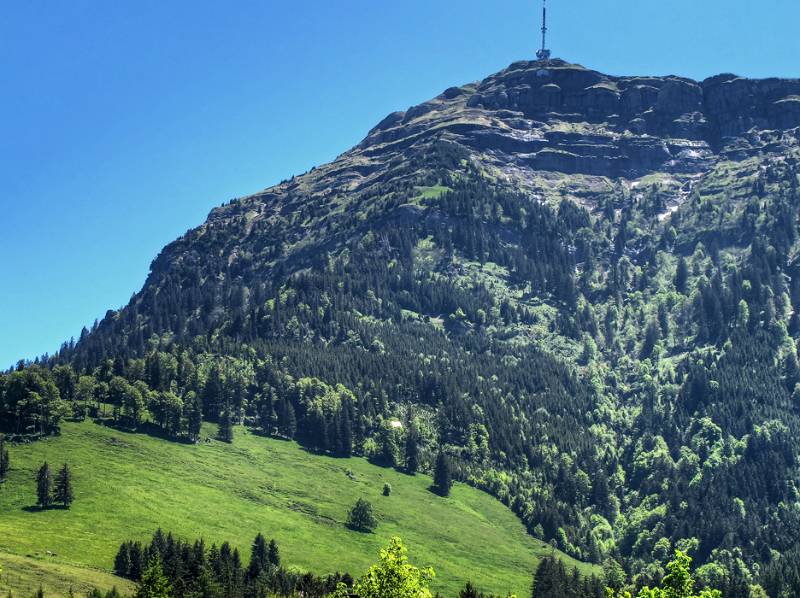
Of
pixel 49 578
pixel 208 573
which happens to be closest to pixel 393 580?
pixel 208 573

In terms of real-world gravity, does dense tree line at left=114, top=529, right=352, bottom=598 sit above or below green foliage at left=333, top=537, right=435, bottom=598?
Answer: below

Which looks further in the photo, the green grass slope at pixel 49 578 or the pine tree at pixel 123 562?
the pine tree at pixel 123 562

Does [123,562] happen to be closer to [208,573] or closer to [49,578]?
[49,578]

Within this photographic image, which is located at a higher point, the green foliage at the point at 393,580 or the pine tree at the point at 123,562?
the green foliage at the point at 393,580

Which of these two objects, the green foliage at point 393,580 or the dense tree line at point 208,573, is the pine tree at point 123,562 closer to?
the dense tree line at point 208,573

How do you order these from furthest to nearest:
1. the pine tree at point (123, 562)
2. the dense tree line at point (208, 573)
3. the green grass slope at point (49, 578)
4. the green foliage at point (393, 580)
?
the pine tree at point (123, 562), the dense tree line at point (208, 573), the green grass slope at point (49, 578), the green foliage at point (393, 580)

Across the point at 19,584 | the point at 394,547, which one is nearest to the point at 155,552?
the point at 19,584

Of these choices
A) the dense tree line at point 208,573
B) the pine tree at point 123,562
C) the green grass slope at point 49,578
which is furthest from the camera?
the pine tree at point 123,562

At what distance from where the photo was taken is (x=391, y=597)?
→ 73.7 meters

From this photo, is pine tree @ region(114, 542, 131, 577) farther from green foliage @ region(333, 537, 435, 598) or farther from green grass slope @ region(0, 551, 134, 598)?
green foliage @ region(333, 537, 435, 598)

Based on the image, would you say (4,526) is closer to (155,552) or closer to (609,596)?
(155,552)

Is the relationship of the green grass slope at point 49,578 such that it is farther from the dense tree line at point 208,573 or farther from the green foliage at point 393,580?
the green foliage at point 393,580

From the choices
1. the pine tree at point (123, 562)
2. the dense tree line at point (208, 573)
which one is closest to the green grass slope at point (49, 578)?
the pine tree at point (123, 562)

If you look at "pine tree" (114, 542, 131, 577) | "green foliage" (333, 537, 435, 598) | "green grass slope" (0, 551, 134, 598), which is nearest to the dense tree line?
"pine tree" (114, 542, 131, 577)
